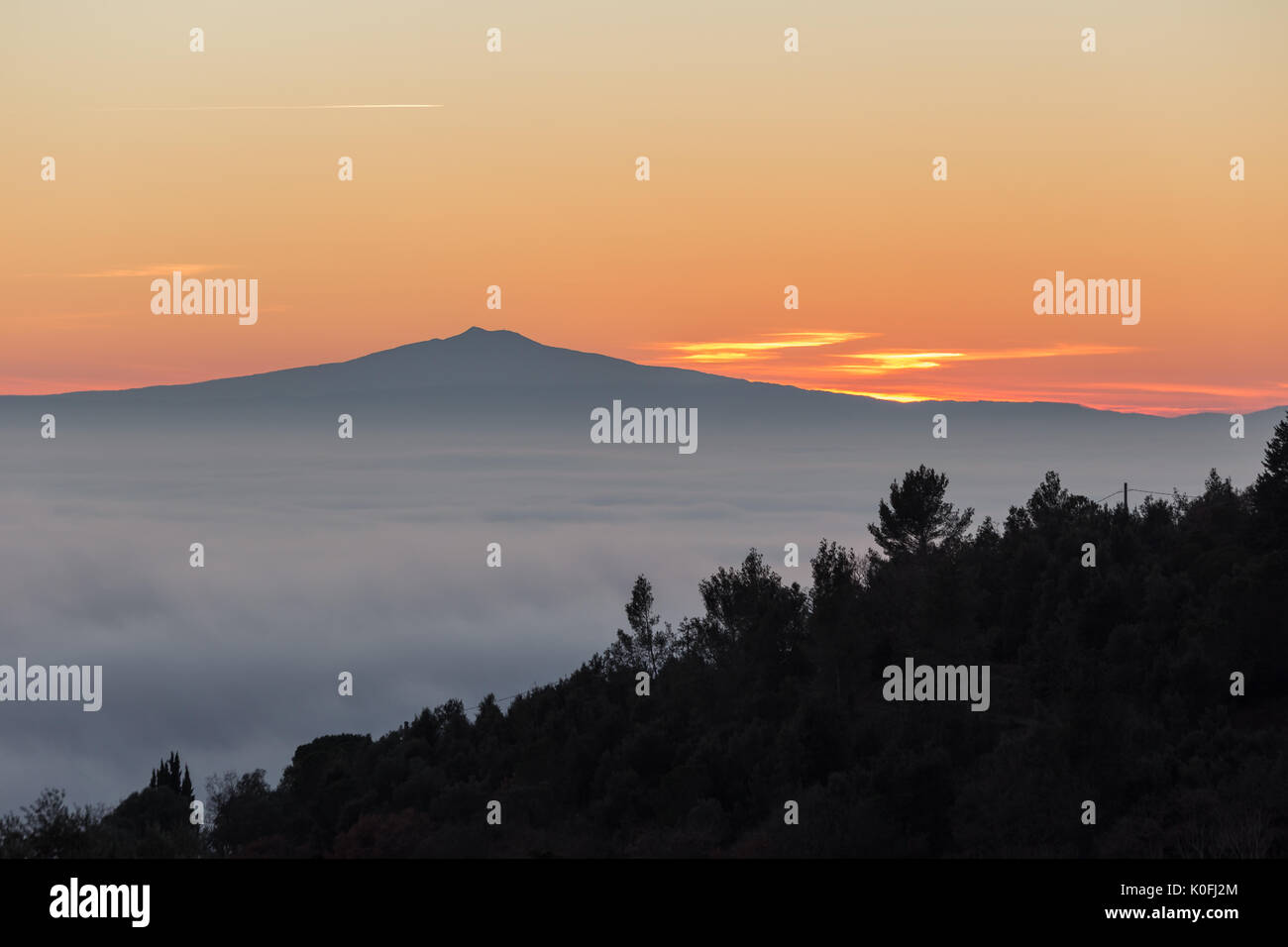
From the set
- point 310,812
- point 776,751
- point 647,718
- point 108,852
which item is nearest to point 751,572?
point 647,718

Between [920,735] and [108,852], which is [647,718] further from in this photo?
[108,852]

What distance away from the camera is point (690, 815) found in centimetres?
4703

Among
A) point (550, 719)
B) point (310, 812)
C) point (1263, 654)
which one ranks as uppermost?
point (1263, 654)

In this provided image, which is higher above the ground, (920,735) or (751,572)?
(751,572)

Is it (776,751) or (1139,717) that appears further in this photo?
(776,751)

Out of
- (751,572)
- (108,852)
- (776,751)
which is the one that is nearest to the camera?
(108,852)
